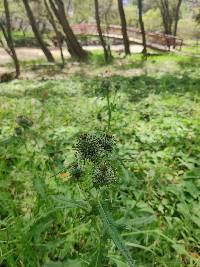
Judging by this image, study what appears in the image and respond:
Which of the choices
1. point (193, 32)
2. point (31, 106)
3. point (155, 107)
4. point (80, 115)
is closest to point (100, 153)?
point (80, 115)

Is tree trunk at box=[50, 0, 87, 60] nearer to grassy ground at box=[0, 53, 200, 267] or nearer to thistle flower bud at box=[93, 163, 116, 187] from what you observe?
grassy ground at box=[0, 53, 200, 267]

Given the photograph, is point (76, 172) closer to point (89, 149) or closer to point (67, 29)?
point (89, 149)

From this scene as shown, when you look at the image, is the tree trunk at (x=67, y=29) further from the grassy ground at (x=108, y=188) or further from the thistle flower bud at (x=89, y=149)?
the thistle flower bud at (x=89, y=149)

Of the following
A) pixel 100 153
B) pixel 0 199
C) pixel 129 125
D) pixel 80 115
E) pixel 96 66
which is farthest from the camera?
pixel 96 66

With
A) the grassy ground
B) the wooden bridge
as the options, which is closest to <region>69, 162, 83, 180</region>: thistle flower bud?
the grassy ground

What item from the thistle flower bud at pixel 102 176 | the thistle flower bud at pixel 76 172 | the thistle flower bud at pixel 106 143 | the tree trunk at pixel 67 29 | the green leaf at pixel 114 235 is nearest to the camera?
the green leaf at pixel 114 235

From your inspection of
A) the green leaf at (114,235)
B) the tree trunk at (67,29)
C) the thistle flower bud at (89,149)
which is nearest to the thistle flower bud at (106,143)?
the thistle flower bud at (89,149)

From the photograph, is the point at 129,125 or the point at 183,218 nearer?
the point at 183,218

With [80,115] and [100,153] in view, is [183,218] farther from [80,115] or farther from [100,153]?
[80,115]
